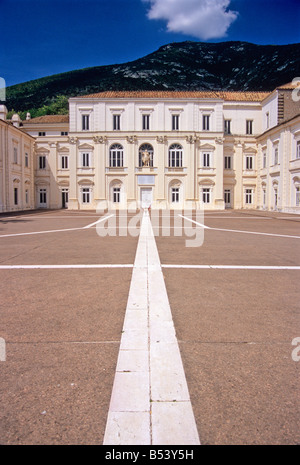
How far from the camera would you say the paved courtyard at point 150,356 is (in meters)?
2.12

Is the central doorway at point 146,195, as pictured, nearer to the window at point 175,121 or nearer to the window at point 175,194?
the window at point 175,194

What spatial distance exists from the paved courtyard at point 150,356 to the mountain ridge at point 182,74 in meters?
97.7

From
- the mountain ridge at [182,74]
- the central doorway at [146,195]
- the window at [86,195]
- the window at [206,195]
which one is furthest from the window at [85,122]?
the mountain ridge at [182,74]

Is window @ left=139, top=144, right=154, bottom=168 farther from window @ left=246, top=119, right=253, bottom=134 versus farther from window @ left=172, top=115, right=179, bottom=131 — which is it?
window @ left=246, top=119, right=253, bottom=134

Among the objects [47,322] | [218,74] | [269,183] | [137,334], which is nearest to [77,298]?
[47,322]

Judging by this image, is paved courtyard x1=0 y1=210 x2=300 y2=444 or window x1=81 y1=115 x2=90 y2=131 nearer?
paved courtyard x1=0 y1=210 x2=300 y2=444

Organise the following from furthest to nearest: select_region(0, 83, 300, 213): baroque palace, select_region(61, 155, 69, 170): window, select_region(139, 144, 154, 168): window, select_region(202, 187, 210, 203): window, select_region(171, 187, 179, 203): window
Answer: select_region(61, 155, 69, 170): window
select_region(171, 187, 179, 203): window
select_region(202, 187, 210, 203): window
select_region(139, 144, 154, 168): window
select_region(0, 83, 300, 213): baroque palace

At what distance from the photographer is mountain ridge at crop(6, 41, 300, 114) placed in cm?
10738

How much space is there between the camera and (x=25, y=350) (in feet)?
10.4

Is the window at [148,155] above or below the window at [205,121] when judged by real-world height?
below

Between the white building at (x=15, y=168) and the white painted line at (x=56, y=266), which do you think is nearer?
the white painted line at (x=56, y=266)

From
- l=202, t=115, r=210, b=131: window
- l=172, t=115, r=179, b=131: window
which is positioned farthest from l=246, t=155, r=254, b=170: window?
l=172, t=115, r=179, b=131: window

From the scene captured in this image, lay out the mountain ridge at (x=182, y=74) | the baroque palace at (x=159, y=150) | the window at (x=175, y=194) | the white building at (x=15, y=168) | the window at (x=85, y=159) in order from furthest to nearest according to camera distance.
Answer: the mountain ridge at (x=182, y=74) → the window at (x=175, y=194) → the window at (x=85, y=159) → the baroque palace at (x=159, y=150) → the white building at (x=15, y=168)

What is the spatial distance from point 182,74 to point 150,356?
144 metres
